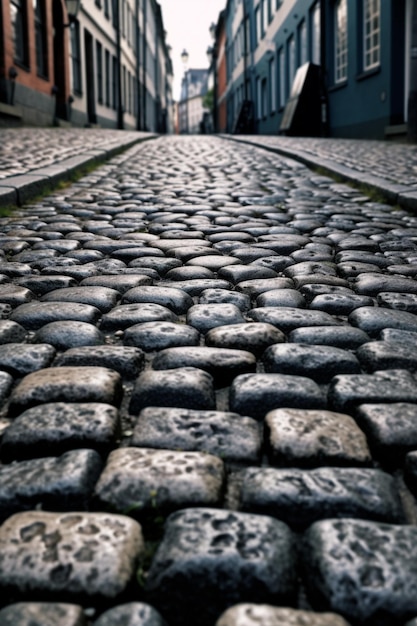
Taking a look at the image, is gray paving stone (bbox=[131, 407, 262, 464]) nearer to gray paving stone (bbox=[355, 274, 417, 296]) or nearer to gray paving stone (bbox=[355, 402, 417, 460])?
gray paving stone (bbox=[355, 402, 417, 460])

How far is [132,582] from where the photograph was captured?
0.99 metres

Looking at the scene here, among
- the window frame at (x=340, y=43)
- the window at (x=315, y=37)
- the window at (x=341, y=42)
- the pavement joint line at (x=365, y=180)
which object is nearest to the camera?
the pavement joint line at (x=365, y=180)

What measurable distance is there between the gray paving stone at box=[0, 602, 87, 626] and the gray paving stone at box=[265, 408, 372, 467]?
53cm

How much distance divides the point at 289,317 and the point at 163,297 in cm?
52

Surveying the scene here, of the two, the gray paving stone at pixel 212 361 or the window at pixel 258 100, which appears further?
the window at pixel 258 100

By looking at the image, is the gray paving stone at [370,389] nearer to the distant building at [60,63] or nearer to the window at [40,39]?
the distant building at [60,63]

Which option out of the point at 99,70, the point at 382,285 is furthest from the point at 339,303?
the point at 99,70

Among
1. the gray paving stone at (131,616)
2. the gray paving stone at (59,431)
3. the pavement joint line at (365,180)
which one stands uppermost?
the pavement joint line at (365,180)

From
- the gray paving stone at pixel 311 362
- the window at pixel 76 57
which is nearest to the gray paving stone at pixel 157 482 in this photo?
the gray paving stone at pixel 311 362

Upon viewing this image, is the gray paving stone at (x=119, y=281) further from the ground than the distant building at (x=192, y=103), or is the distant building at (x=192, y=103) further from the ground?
the distant building at (x=192, y=103)

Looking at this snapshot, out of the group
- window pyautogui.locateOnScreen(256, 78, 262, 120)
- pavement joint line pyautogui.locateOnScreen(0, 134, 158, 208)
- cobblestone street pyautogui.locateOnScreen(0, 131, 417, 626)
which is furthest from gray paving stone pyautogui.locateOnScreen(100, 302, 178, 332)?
window pyautogui.locateOnScreen(256, 78, 262, 120)

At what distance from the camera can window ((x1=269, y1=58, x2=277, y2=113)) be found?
83.3 ft

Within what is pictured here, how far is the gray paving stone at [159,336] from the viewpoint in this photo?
6.66 feet

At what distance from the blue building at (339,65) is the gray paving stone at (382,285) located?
8778 mm
